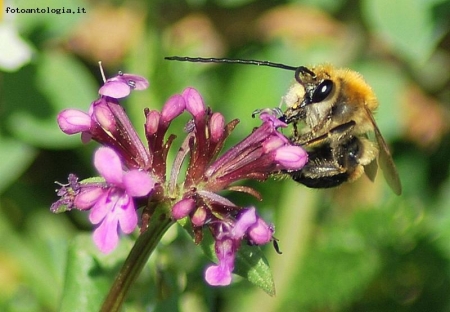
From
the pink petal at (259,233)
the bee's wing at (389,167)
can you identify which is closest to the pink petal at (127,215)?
the pink petal at (259,233)

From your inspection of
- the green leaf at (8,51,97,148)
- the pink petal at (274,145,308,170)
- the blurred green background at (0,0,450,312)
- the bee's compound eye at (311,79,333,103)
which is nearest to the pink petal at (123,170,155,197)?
the pink petal at (274,145,308,170)

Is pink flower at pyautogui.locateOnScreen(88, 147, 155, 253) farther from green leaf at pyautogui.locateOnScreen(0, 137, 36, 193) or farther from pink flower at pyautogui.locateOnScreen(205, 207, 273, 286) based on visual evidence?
green leaf at pyautogui.locateOnScreen(0, 137, 36, 193)

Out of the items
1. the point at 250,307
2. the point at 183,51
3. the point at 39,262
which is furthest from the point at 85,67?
the point at 250,307

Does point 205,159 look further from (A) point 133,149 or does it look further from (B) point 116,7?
(B) point 116,7

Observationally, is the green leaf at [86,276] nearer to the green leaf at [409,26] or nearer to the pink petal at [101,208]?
the pink petal at [101,208]

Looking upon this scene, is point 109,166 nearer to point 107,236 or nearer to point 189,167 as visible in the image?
point 107,236

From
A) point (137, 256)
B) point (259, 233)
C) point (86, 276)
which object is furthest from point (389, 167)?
point (86, 276)
